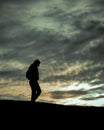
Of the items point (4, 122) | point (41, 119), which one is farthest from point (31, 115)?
point (4, 122)

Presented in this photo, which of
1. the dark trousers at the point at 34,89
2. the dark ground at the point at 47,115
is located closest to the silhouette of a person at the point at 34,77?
the dark trousers at the point at 34,89

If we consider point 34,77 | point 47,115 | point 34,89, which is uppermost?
point 34,77

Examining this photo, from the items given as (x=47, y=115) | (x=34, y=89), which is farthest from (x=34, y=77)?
(x=47, y=115)

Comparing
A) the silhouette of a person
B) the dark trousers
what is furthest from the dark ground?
the silhouette of a person

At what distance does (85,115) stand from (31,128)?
3.94 meters

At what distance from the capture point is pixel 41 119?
655 inches

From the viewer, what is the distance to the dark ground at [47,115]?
1625 centimetres

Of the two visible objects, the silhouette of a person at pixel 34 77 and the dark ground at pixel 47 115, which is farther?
the silhouette of a person at pixel 34 77

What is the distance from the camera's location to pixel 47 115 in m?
17.2

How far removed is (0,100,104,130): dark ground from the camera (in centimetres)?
1625

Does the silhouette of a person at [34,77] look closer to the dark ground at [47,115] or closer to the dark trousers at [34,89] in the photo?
the dark trousers at [34,89]

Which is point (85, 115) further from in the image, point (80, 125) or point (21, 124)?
point (21, 124)

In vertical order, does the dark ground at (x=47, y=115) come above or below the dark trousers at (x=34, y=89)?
below

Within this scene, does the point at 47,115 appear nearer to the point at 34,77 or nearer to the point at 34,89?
the point at 34,89
